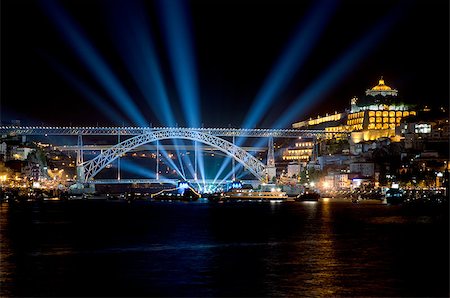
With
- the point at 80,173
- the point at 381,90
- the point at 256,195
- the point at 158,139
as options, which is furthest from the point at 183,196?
the point at 381,90

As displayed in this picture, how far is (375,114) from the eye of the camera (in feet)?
411

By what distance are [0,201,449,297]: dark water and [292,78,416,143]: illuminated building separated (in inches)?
2872

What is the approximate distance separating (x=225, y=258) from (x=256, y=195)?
219 feet

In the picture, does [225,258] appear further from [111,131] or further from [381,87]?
[381,87]

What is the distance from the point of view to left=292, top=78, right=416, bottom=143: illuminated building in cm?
11988

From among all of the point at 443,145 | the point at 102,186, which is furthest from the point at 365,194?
the point at 102,186

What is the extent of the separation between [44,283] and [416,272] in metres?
11.6

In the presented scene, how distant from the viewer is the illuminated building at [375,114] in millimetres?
119875

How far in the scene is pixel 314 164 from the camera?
114688mm

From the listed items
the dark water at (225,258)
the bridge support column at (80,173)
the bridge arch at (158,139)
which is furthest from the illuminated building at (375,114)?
the dark water at (225,258)

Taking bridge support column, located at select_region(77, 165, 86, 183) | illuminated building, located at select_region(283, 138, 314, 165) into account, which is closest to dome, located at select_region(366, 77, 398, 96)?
illuminated building, located at select_region(283, 138, 314, 165)

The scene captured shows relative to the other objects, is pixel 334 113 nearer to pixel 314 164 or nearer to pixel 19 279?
pixel 314 164

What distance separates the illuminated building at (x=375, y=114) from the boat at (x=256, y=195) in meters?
26.2

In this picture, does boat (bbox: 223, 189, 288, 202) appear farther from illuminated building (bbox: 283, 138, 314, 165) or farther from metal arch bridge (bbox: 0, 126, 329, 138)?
illuminated building (bbox: 283, 138, 314, 165)
